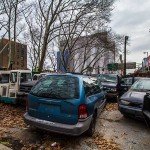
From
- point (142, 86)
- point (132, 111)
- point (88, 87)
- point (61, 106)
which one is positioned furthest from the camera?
point (142, 86)

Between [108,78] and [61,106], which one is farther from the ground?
[108,78]

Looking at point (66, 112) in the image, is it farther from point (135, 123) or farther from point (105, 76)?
point (105, 76)

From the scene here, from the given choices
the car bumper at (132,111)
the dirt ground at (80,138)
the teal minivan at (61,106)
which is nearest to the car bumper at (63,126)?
the teal minivan at (61,106)

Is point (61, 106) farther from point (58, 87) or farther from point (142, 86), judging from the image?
point (142, 86)

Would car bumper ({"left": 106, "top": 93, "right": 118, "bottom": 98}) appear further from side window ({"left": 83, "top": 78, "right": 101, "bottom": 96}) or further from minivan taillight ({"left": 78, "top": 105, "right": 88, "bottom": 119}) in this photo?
minivan taillight ({"left": 78, "top": 105, "right": 88, "bottom": 119})

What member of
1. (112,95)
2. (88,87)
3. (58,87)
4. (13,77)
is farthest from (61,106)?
(112,95)

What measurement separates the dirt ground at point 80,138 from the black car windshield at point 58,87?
3.82 ft

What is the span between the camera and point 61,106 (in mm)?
4426

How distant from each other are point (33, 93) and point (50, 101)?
2.27ft

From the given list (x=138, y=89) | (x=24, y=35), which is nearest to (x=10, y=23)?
(x=24, y=35)

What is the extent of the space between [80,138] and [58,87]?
60.7 inches

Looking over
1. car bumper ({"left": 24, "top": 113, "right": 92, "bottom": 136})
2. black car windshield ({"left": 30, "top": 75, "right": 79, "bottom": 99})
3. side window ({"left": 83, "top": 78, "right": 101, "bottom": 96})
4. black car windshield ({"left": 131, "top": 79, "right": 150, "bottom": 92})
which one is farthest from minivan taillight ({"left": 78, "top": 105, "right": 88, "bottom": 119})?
black car windshield ({"left": 131, "top": 79, "right": 150, "bottom": 92})

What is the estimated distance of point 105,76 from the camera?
44.8 ft

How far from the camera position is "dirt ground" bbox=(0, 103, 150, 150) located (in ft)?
14.9
